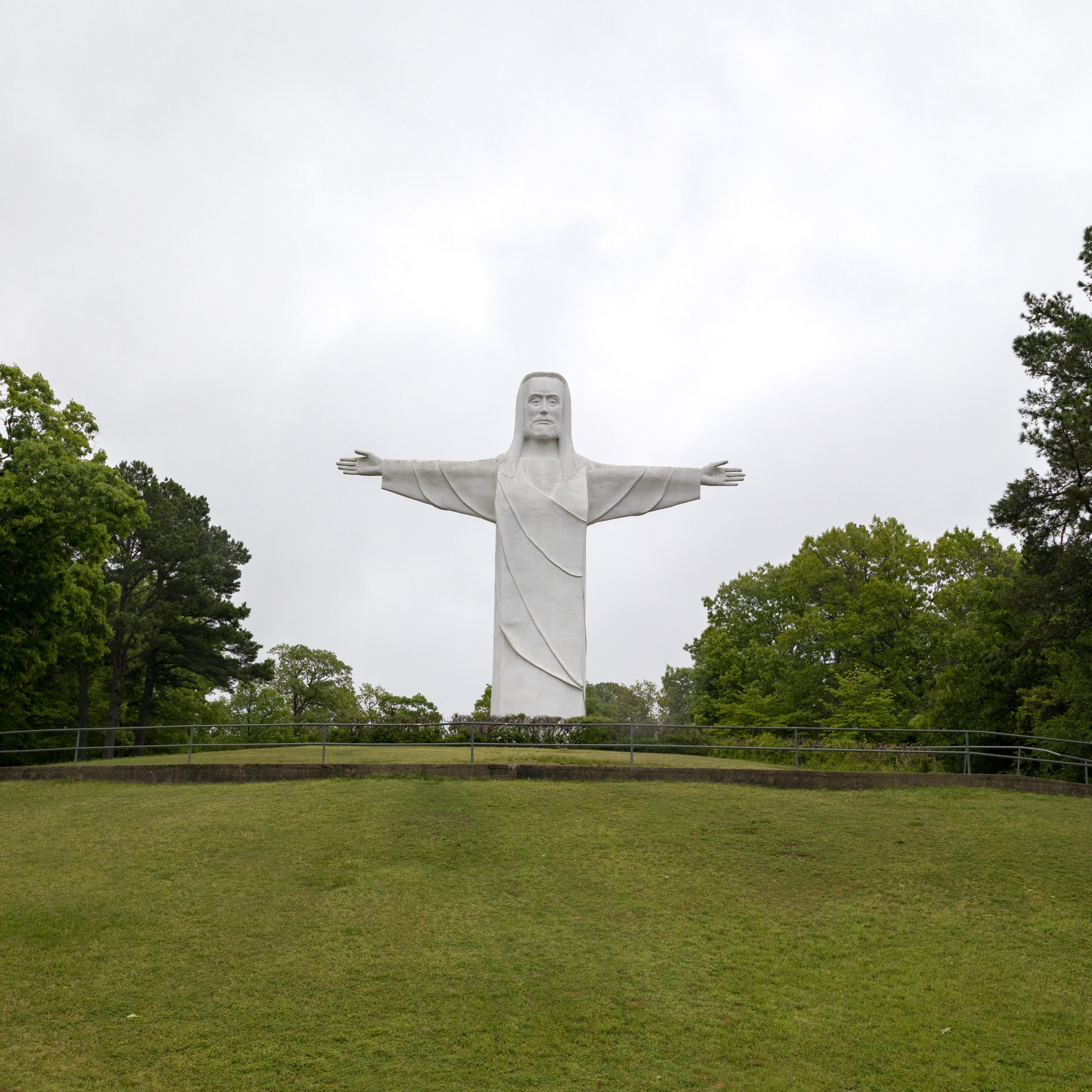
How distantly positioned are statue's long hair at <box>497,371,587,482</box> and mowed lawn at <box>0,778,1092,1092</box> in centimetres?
1282

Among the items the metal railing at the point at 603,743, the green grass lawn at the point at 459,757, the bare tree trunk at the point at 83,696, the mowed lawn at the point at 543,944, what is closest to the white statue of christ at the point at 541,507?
the metal railing at the point at 603,743

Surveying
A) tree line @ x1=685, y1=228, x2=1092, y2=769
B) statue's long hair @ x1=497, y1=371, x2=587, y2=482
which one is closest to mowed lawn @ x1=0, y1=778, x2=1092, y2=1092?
tree line @ x1=685, y1=228, x2=1092, y2=769

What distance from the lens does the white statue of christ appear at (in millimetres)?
26547

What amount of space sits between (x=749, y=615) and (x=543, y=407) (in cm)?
2120

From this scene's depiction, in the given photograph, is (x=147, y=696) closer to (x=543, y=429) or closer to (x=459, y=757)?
(x=543, y=429)

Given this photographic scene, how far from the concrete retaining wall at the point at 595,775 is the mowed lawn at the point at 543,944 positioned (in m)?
1.44

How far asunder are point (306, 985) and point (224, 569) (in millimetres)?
31288

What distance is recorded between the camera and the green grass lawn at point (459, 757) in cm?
1866

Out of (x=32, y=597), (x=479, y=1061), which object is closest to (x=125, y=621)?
(x=32, y=597)

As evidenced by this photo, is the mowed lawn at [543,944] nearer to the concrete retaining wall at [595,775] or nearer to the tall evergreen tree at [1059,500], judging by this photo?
the concrete retaining wall at [595,775]

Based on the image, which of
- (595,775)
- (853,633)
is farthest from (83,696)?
(853,633)

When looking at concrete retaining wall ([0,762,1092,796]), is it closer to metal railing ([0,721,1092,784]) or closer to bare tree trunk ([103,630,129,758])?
metal railing ([0,721,1092,784])

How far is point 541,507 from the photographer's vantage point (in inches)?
1072

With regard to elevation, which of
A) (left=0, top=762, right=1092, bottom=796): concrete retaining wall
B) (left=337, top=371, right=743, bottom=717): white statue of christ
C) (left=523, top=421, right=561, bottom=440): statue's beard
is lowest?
(left=0, top=762, right=1092, bottom=796): concrete retaining wall
